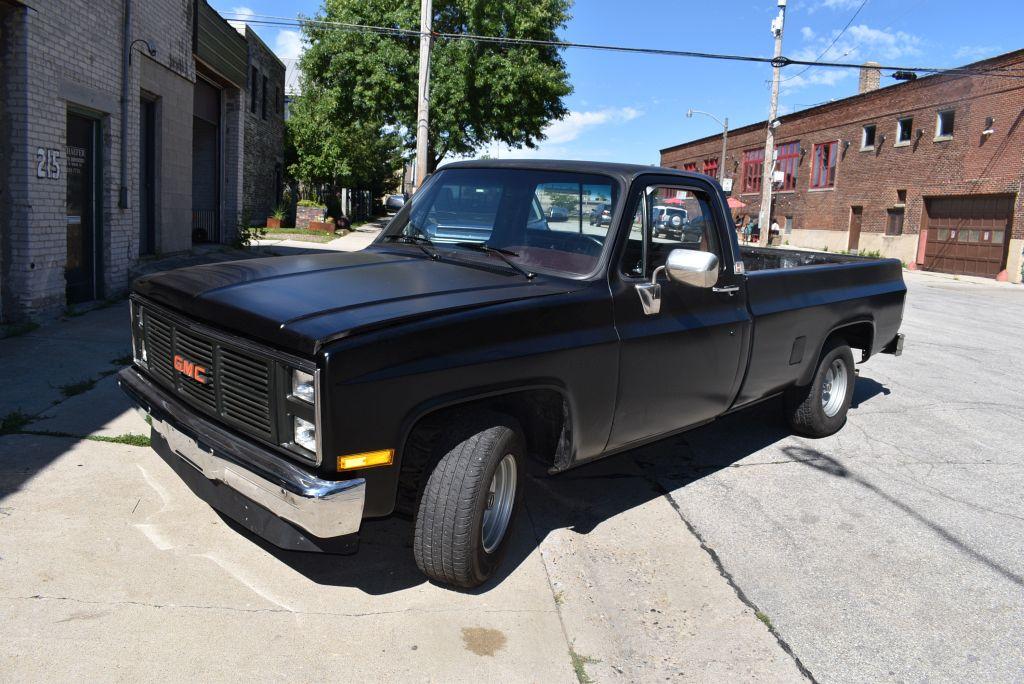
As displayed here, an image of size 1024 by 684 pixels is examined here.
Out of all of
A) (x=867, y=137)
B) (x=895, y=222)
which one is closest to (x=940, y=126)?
(x=895, y=222)

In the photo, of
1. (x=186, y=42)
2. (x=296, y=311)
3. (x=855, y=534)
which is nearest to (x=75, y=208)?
(x=186, y=42)

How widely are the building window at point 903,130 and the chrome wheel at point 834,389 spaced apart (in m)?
32.0

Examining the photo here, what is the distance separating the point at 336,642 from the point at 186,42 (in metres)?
13.3

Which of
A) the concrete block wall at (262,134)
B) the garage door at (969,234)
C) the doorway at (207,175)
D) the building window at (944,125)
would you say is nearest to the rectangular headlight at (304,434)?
the doorway at (207,175)

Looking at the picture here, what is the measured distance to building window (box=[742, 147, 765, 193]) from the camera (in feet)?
161

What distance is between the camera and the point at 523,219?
4332 millimetres

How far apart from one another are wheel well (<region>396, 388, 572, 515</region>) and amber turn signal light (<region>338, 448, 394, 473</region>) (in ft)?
0.66

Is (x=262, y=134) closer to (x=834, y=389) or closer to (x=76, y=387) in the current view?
(x=76, y=387)

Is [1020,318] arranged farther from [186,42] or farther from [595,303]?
[186,42]

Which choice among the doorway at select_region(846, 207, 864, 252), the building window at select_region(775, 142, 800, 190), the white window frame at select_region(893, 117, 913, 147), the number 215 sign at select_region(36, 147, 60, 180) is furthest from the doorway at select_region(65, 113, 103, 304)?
the building window at select_region(775, 142, 800, 190)

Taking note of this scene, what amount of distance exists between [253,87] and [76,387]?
58.8ft

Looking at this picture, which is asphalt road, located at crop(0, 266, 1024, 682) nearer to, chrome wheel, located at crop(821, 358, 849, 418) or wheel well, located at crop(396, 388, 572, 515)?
wheel well, located at crop(396, 388, 572, 515)

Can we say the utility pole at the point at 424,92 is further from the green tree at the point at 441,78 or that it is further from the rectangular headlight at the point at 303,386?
the rectangular headlight at the point at 303,386

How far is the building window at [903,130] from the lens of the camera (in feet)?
111
